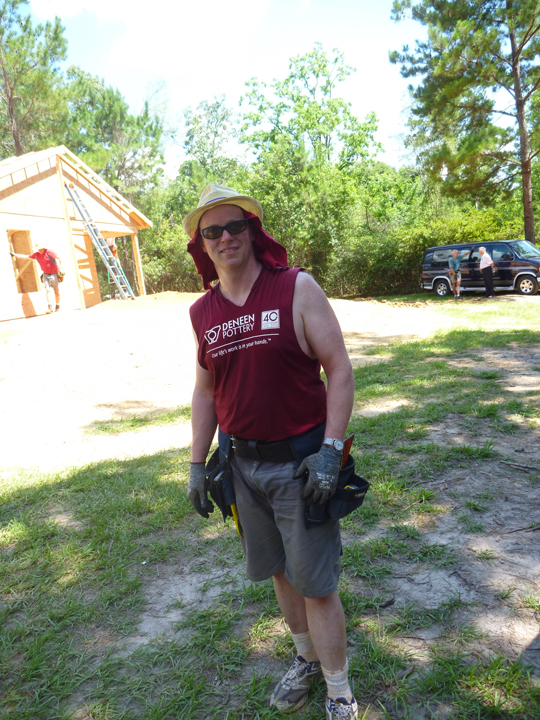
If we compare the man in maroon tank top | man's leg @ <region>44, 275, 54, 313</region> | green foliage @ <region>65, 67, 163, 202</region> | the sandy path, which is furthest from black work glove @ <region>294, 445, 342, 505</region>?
green foliage @ <region>65, 67, 163, 202</region>

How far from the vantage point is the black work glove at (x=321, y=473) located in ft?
5.90

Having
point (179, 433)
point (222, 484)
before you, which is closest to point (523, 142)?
point (179, 433)

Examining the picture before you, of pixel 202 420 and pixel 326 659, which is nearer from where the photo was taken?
pixel 326 659

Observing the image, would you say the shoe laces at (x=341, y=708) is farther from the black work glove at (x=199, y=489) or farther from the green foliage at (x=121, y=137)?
the green foliage at (x=121, y=137)

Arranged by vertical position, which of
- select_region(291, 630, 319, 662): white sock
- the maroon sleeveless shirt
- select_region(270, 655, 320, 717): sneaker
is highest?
the maroon sleeveless shirt

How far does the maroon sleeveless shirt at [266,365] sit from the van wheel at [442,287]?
18049 millimetres

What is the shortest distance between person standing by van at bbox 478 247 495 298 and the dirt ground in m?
1.71

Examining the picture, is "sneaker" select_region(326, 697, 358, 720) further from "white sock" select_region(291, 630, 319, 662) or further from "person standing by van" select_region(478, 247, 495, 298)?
"person standing by van" select_region(478, 247, 495, 298)

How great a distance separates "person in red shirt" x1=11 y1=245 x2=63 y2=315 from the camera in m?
14.8

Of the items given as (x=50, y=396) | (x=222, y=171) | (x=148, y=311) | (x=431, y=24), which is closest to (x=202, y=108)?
(x=222, y=171)

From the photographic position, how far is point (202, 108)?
52.3 m

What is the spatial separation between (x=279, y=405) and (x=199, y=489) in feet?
2.07

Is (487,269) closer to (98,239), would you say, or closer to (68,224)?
(98,239)

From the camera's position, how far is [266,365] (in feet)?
6.14
